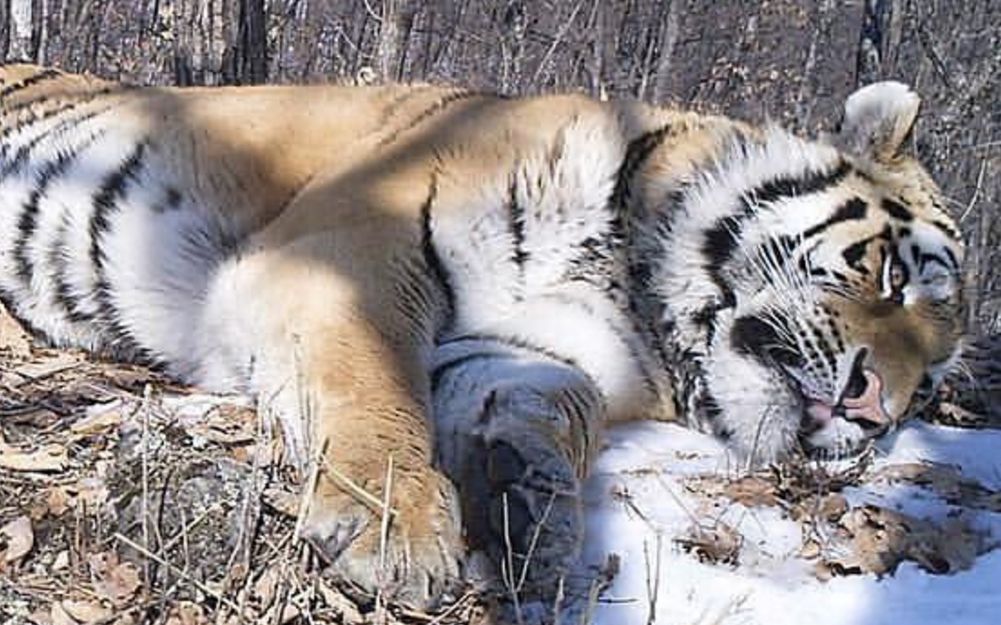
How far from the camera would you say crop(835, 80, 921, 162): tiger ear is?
112 inches

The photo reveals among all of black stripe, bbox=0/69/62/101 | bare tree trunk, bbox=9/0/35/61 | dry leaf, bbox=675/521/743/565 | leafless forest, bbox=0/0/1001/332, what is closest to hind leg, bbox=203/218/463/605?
dry leaf, bbox=675/521/743/565

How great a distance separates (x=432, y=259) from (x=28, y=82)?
1.30 metres

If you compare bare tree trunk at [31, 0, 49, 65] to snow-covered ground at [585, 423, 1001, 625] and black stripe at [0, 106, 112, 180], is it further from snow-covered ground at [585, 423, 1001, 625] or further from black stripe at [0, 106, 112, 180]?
snow-covered ground at [585, 423, 1001, 625]

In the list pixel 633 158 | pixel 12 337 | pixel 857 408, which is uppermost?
pixel 633 158

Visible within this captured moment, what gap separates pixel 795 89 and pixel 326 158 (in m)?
7.92

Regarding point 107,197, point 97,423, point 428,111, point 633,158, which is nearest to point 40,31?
point 107,197

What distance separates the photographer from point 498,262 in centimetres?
259

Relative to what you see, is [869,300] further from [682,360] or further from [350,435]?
[350,435]

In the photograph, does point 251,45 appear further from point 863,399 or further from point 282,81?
point 282,81

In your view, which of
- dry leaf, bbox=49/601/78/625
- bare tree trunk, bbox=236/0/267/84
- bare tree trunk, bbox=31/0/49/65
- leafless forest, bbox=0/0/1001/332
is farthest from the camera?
leafless forest, bbox=0/0/1001/332

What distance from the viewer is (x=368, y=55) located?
8.38m

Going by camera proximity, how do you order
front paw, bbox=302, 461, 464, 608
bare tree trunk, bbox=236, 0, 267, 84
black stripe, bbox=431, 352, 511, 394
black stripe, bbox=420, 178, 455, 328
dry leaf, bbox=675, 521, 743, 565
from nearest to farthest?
front paw, bbox=302, 461, 464, 608 < dry leaf, bbox=675, 521, 743, 565 < black stripe, bbox=431, 352, 511, 394 < black stripe, bbox=420, 178, 455, 328 < bare tree trunk, bbox=236, 0, 267, 84

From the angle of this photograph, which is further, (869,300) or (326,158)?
(326,158)

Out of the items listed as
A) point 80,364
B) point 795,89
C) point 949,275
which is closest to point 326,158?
point 80,364
